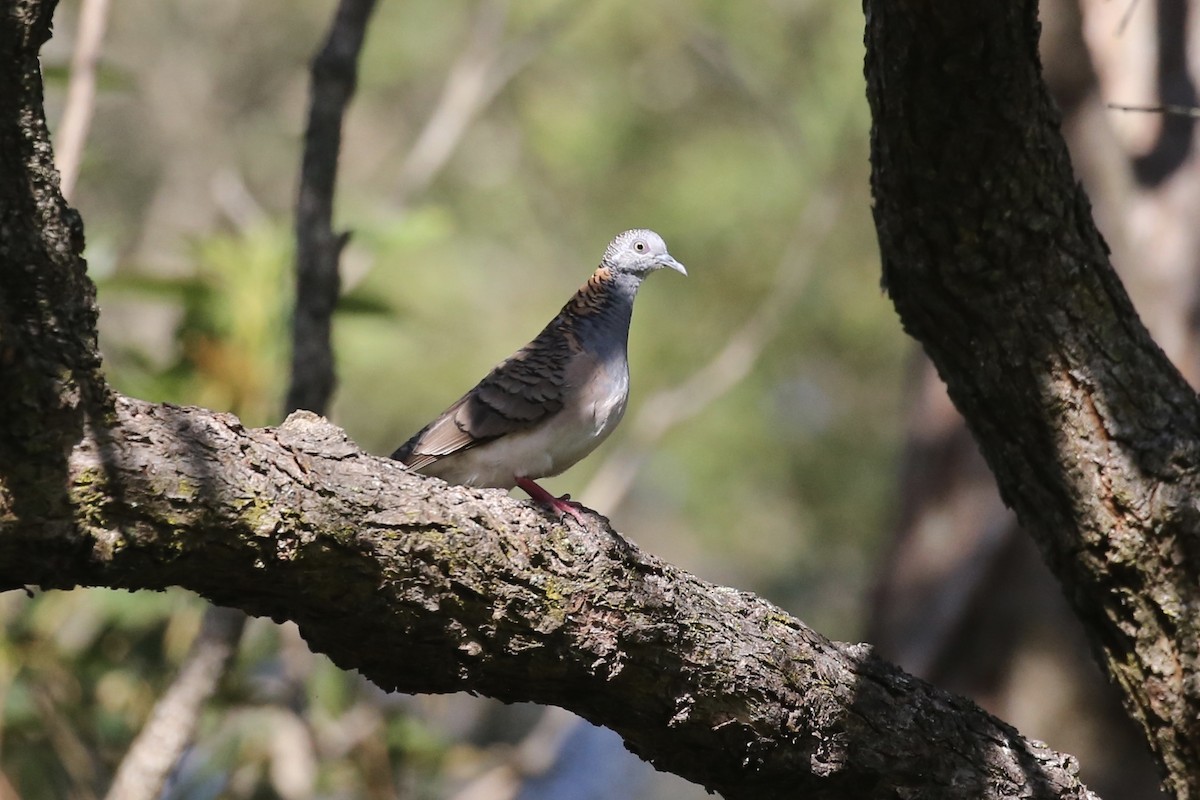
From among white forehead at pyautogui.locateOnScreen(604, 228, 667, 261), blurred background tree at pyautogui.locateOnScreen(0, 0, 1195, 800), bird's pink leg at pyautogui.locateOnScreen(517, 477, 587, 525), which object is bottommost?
bird's pink leg at pyautogui.locateOnScreen(517, 477, 587, 525)

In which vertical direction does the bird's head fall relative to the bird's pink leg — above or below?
above

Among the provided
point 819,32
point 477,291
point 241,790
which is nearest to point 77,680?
point 241,790

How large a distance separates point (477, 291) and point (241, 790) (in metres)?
6.53

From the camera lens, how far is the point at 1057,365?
3.64m

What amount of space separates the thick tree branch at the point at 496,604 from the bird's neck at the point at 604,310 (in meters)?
1.97

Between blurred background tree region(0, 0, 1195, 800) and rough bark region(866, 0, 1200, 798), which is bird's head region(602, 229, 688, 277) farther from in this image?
blurred background tree region(0, 0, 1195, 800)

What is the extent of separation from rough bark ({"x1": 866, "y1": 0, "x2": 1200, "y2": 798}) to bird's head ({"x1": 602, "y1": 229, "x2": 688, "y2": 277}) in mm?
1825

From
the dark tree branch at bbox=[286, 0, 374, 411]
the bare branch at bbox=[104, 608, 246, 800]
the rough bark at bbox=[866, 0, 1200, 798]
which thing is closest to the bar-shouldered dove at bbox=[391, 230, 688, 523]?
the dark tree branch at bbox=[286, 0, 374, 411]

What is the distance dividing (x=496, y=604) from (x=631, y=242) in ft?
10.3

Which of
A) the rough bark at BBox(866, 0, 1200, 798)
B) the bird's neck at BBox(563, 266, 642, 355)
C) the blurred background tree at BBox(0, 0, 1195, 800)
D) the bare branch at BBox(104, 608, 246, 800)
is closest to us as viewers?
the rough bark at BBox(866, 0, 1200, 798)

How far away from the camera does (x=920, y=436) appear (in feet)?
27.8

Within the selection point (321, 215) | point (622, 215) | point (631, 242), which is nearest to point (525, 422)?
point (321, 215)

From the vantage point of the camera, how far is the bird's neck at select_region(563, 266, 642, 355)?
502cm

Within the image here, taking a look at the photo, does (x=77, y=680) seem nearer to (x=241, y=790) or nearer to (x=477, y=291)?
(x=241, y=790)
